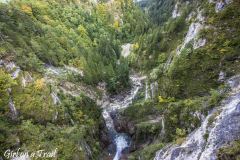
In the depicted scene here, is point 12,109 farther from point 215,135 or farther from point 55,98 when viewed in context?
point 215,135

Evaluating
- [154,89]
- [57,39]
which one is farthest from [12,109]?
[57,39]

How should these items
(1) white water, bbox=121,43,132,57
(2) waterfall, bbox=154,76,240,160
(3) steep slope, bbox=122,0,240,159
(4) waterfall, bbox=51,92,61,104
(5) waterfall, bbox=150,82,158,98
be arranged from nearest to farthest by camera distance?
(2) waterfall, bbox=154,76,240,160, (3) steep slope, bbox=122,0,240,159, (4) waterfall, bbox=51,92,61,104, (5) waterfall, bbox=150,82,158,98, (1) white water, bbox=121,43,132,57

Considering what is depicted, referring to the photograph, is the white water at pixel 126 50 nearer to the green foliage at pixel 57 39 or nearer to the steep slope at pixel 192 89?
the green foliage at pixel 57 39

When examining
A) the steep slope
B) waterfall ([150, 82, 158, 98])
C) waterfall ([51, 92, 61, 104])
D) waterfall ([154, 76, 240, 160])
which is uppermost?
waterfall ([150, 82, 158, 98])

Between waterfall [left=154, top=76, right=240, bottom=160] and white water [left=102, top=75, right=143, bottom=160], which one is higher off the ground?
white water [left=102, top=75, right=143, bottom=160]

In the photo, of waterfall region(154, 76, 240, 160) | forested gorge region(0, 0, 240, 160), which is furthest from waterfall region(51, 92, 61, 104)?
waterfall region(154, 76, 240, 160)

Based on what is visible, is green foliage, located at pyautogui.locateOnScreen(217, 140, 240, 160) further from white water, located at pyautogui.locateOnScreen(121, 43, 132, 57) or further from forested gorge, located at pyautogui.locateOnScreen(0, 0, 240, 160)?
white water, located at pyautogui.locateOnScreen(121, 43, 132, 57)

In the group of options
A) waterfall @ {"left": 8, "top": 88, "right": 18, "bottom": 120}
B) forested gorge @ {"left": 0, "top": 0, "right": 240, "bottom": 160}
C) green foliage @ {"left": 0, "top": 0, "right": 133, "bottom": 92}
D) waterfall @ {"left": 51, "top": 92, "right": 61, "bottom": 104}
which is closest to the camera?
forested gorge @ {"left": 0, "top": 0, "right": 240, "bottom": 160}

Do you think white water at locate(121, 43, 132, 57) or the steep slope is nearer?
the steep slope
